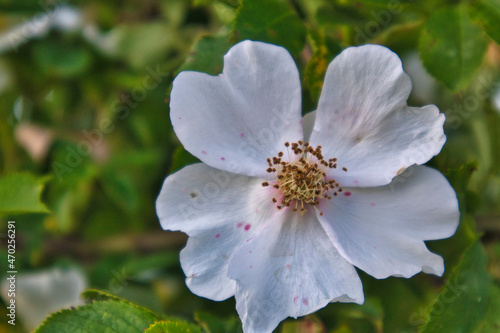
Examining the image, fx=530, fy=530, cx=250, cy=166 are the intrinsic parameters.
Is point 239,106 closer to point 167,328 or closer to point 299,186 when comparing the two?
point 299,186

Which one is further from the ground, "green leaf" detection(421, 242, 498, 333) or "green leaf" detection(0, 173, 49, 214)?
"green leaf" detection(421, 242, 498, 333)

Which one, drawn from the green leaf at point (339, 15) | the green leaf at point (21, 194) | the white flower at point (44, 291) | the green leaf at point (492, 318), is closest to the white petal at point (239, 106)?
the green leaf at point (339, 15)

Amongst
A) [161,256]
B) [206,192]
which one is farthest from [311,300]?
[161,256]

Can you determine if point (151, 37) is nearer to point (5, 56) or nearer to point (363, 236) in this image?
point (5, 56)

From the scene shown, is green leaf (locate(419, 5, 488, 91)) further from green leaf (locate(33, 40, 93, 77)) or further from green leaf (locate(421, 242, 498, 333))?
green leaf (locate(33, 40, 93, 77))

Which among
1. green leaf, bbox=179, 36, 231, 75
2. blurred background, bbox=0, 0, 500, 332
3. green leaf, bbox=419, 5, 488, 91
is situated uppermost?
green leaf, bbox=419, 5, 488, 91

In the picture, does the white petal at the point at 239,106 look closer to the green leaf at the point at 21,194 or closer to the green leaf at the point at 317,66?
the green leaf at the point at 317,66

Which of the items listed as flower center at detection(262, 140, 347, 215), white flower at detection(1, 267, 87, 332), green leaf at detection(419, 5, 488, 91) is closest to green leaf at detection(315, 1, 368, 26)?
green leaf at detection(419, 5, 488, 91)
